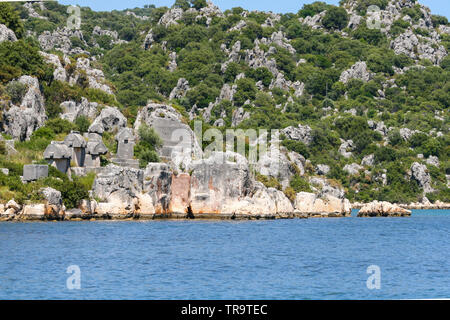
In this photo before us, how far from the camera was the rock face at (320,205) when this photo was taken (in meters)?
58.8

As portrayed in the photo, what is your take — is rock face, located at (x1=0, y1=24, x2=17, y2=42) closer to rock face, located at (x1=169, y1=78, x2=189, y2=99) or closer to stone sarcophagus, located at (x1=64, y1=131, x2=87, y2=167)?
stone sarcophagus, located at (x1=64, y1=131, x2=87, y2=167)

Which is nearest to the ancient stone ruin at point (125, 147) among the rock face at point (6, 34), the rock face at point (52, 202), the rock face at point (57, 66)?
the rock face at point (52, 202)

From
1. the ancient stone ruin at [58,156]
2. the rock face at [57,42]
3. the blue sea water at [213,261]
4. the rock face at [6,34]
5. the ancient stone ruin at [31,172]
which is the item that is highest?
the rock face at [57,42]

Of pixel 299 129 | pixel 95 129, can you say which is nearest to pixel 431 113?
pixel 299 129

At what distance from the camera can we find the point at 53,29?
117 m

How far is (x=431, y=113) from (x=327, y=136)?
75.8 ft

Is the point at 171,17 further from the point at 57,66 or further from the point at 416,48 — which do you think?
the point at 57,66

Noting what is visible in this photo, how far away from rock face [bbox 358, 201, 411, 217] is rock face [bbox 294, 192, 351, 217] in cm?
147

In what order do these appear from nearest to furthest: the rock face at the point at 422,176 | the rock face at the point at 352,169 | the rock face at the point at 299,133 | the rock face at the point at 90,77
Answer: the rock face at the point at 90,77 → the rock face at the point at 299,133 → the rock face at the point at 352,169 → the rock face at the point at 422,176

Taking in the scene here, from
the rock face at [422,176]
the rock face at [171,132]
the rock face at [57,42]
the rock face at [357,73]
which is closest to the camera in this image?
the rock face at [171,132]

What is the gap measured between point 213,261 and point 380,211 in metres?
40.8

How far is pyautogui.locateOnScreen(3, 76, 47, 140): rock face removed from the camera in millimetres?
50188

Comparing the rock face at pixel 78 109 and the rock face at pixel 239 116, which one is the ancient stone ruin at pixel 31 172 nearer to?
the rock face at pixel 78 109

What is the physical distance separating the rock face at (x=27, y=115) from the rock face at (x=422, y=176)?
49.3m
